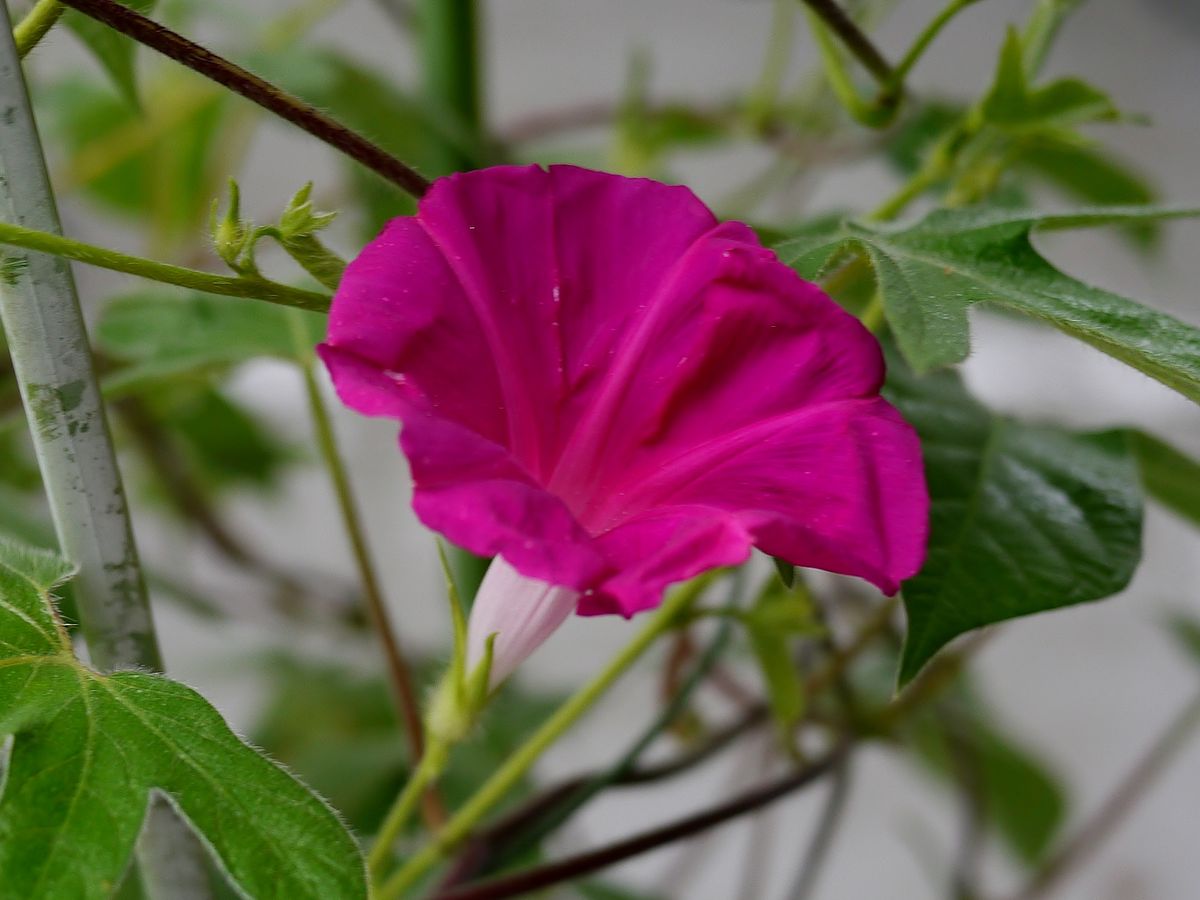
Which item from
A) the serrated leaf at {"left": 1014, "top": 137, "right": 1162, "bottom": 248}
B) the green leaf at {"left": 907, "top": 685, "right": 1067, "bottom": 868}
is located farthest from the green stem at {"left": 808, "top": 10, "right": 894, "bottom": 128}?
the green leaf at {"left": 907, "top": 685, "right": 1067, "bottom": 868}

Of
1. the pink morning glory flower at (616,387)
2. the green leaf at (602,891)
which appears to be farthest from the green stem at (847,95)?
the green leaf at (602,891)

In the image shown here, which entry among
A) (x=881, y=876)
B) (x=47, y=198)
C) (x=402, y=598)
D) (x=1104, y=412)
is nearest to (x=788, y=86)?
(x=1104, y=412)

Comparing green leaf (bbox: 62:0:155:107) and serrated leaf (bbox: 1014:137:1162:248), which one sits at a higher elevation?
green leaf (bbox: 62:0:155:107)

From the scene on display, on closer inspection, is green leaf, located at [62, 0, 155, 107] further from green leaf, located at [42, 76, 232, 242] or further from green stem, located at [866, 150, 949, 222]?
green leaf, located at [42, 76, 232, 242]

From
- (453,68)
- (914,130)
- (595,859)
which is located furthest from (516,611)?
(914,130)

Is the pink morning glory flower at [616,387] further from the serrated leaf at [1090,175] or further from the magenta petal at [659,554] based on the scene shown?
→ the serrated leaf at [1090,175]

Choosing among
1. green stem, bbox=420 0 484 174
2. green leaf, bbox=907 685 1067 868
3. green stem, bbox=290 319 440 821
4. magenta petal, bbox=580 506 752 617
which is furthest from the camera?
green leaf, bbox=907 685 1067 868

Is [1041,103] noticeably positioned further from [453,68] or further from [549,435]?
[453,68]
